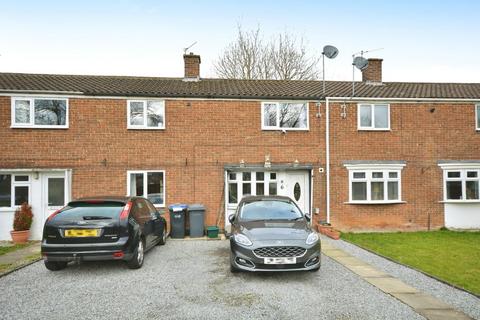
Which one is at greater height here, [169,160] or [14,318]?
[169,160]

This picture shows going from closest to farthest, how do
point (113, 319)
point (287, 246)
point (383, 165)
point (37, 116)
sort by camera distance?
point (113, 319) < point (287, 246) < point (37, 116) < point (383, 165)

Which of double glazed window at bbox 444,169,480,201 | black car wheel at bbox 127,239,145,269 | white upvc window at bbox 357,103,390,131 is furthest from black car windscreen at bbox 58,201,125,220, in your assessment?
double glazed window at bbox 444,169,480,201

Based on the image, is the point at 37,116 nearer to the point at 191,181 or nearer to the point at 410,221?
the point at 191,181

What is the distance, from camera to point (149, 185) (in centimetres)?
1238

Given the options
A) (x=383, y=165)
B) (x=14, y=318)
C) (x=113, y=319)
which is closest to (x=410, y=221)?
(x=383, y=165)

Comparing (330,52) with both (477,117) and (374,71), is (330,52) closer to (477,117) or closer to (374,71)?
(374,71)

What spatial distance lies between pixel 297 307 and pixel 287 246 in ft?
4.39

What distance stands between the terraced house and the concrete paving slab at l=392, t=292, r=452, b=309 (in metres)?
7.09

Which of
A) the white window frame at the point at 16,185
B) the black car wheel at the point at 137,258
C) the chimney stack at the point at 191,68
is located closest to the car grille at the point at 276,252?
the black car wheel at the point at 137,258

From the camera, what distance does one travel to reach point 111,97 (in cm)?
1244

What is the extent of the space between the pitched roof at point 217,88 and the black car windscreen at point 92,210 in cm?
619

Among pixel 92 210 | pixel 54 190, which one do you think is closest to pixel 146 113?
pixel 54 190

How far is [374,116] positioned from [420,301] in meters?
9.21

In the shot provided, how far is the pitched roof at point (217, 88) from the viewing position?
489 inches
